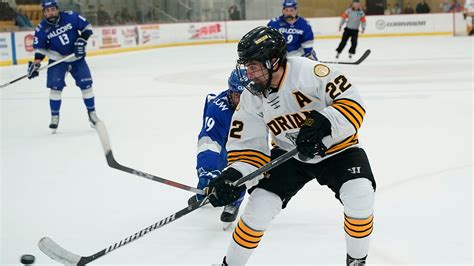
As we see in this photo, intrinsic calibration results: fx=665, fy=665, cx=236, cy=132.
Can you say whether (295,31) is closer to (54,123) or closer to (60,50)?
(60,50)

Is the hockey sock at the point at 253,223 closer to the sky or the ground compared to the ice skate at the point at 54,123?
closer to the sky

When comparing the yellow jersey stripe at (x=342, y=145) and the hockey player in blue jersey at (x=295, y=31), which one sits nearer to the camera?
the yellow jersey stripe at (x=342, y=145)

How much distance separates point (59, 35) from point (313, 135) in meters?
4.43

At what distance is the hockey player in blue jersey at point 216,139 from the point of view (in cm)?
297

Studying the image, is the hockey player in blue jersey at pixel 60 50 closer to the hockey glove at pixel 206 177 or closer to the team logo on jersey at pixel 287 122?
the hockey glove at pixel 206 177

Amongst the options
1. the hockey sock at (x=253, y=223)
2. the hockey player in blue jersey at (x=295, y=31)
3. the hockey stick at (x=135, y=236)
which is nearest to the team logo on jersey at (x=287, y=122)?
the hockey stick at (x=135, y=236)

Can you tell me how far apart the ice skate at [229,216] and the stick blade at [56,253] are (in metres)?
0.76

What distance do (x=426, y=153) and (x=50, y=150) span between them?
8.98 ft

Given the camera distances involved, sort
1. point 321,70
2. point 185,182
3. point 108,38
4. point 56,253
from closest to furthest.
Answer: point 321,70 → point 56,253 → point 185,182 → point 108,38

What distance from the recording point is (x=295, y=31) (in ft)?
23.0

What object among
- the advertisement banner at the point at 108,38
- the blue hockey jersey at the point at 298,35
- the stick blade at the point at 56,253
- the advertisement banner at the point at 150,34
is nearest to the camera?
the stick blade at the point at 56,253

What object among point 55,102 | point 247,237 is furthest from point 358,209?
point 55,102

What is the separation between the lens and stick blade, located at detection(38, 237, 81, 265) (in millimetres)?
2424

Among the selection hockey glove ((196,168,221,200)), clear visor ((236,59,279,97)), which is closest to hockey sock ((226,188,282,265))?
clear visor ((236,59,279,97))
